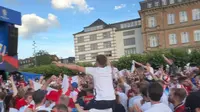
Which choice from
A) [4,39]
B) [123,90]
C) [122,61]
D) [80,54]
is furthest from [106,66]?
[80,54]

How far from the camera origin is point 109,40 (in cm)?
7494

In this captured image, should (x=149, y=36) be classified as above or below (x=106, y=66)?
above

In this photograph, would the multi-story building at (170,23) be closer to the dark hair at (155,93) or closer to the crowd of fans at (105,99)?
the crowd of fans at (105,99)

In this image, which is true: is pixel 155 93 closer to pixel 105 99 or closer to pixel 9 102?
pixel 105 99

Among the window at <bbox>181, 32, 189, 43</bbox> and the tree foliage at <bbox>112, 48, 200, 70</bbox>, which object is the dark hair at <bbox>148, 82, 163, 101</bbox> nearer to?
the tree foliage at <bbox>112, 48, 200, 70</bbox>

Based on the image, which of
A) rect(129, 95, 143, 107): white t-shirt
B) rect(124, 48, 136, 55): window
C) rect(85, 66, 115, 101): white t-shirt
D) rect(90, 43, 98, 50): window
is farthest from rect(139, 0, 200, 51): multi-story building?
rect(85, 66, 115, 101): white t-shirt

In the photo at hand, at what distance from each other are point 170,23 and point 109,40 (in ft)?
60.3

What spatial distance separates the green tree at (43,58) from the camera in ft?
299

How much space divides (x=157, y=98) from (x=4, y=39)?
19536mm

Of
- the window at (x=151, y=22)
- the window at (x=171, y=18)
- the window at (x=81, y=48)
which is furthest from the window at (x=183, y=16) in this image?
the window at (x=81, y=48)

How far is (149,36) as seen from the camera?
2447 inches

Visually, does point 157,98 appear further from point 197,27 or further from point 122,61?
point 197,27

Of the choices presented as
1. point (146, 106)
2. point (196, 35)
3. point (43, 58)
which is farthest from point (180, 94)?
point (43, 58)

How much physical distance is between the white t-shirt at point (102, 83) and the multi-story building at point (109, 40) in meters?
62.6
